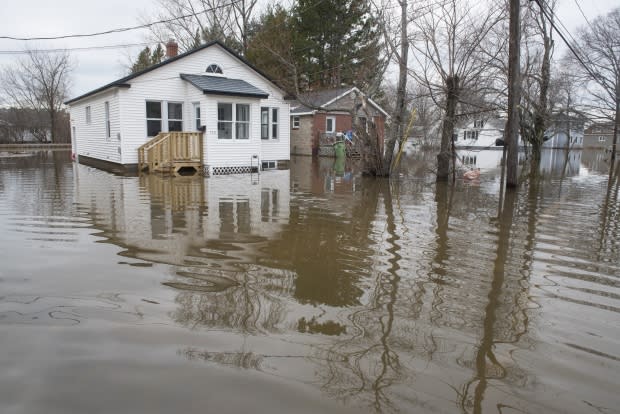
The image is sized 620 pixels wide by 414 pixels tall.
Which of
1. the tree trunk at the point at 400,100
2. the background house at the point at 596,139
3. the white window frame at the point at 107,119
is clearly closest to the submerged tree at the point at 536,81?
the tree trunk at the point at 400,100

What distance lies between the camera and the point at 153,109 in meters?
17.2

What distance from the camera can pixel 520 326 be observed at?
3836 millimetres

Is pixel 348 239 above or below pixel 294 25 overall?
below

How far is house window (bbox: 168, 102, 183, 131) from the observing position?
57.8 feet

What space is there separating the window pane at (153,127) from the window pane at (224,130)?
88.6 inches

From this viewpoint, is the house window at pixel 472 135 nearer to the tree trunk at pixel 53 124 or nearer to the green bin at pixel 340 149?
the green bin at pixel 340 149

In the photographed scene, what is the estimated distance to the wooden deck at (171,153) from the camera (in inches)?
611

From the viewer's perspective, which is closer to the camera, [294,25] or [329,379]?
[329,379]

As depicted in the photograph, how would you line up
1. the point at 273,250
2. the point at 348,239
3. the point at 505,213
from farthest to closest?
the point at 505,213 < the point at 348,239 < the point at 273,250

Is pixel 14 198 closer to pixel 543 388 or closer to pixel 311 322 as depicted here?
pixel 311 322

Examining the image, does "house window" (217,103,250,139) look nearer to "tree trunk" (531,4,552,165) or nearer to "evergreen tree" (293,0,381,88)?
"tree trunk" (531,4,552,165)

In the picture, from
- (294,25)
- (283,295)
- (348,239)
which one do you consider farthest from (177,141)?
(294,25)

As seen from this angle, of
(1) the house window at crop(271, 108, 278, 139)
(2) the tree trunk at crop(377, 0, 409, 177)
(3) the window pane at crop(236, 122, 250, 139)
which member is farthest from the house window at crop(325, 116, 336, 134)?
(2) the tree trunk at crop(377, 0, 409, 177)

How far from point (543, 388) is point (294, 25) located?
34.0 metres
